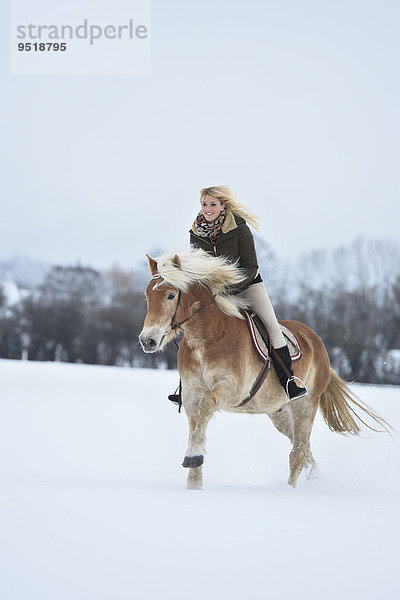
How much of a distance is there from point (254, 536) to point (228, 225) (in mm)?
2965

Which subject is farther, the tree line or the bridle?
the tree line

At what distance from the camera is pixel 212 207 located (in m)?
5.68

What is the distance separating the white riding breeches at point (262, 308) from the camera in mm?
5898

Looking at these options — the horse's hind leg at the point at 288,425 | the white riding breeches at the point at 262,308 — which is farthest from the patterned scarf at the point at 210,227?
the horse's hind leg at the point at 288,425

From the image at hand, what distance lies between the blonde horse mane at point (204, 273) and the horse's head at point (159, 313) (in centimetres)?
5

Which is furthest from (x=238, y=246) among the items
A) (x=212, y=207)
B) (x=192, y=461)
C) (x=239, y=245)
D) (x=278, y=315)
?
(x=278, y=315)

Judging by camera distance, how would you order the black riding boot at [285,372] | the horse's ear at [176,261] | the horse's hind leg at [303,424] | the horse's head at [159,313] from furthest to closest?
the horse's hind leg at [303,424]
the black riding boot at [285,372]
the horse's ear at [176,261]
the horse's head at [159,313]

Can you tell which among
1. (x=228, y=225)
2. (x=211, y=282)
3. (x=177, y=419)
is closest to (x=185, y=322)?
(x=211, y=282)

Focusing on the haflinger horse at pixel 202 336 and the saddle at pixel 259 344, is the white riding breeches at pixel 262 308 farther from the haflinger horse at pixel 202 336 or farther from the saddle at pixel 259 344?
the haflinger horse at pixel 202 336

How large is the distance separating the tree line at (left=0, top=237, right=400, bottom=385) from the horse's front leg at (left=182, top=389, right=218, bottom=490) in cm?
2396

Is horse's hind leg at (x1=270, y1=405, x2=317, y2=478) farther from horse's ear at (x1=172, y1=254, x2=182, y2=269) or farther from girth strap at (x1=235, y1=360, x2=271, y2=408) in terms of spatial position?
horse's ear at (x1=172, y1=254, x2=182, y2=269)

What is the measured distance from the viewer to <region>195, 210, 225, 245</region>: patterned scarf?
572cm

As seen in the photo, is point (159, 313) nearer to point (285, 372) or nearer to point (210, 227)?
point (210, 227)

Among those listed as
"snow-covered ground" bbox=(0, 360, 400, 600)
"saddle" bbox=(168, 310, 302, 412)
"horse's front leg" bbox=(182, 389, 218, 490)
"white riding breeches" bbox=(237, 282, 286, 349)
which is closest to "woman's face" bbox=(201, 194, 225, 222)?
"white riding breeches" bbox=(237, 282, 286, 349)
